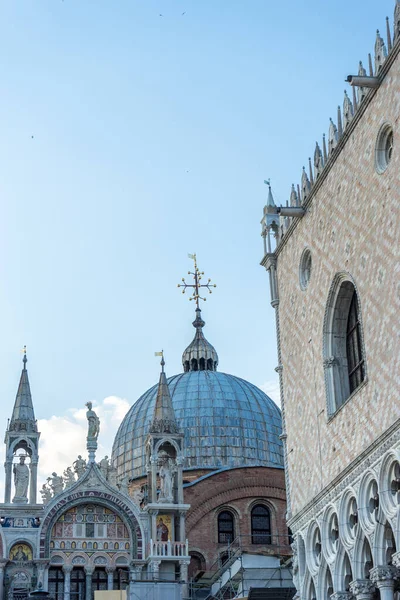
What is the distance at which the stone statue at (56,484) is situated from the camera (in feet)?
98.4

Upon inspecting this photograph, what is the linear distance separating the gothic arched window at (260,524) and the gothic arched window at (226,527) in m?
0.72

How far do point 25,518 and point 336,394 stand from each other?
11675 mm

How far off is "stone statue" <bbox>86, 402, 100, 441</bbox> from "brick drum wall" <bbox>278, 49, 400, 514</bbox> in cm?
822

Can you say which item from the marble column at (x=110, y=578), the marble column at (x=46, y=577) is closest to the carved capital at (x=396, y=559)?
the marble column at (x=110, y=578)

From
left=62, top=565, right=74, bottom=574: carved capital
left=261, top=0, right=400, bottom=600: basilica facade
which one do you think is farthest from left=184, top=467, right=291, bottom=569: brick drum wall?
left=261, top=0, right=400, bottom=600: basilica facade

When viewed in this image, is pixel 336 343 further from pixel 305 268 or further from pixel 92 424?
pixel 92 424

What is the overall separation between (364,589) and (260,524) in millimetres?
17576

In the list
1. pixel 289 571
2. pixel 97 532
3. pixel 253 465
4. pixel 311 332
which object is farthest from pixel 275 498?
pixel 311 332

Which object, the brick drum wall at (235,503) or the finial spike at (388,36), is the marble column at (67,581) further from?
the finial spike at (388,36)

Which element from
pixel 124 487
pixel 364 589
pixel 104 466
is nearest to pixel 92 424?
pixel 104 466

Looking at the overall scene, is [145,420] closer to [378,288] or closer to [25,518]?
[25,518]

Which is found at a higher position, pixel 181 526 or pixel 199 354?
pixel 199 354

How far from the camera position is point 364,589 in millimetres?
19406

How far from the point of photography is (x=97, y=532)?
97.6ft
